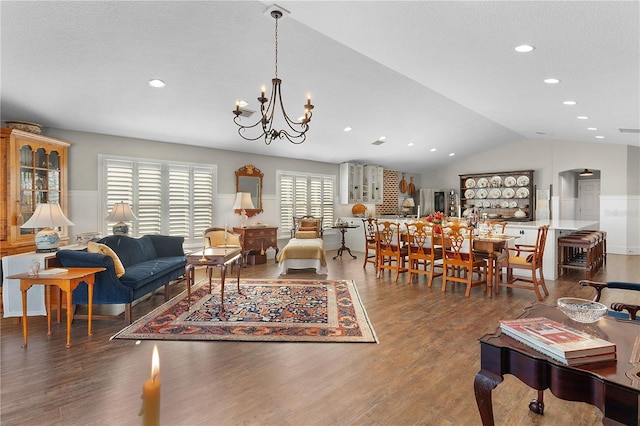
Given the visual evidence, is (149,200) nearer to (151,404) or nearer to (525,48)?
(525,48)

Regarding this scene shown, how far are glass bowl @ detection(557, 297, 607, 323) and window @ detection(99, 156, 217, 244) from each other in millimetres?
6438

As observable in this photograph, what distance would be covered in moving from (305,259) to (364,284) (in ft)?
4.13

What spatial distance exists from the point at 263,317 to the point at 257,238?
3552 mm

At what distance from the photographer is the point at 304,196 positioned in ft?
29.7

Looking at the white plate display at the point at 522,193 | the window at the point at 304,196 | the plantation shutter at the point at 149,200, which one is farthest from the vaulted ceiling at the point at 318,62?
the white plate display at the point at 522,193

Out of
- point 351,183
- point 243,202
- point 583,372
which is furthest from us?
point 351,183

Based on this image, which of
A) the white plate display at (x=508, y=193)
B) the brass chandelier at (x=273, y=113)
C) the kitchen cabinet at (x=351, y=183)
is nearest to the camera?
the brass chandelier at (x=273, y=113)

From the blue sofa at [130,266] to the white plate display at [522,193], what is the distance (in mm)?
9506

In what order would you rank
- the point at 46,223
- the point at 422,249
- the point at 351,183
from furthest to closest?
the point at 351,183
the point at 422,249
the point at 46,223

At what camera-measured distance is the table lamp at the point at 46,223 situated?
13.1 ft

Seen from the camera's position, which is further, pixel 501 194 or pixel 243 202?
pixel 501 194

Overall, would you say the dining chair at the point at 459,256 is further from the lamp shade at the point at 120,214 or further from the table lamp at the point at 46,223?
the table lamp at the point at 46,223

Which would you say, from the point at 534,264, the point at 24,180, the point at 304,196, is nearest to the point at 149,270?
the point at 24,180

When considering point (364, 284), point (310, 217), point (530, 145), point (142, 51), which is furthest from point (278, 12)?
point (530, 145)
